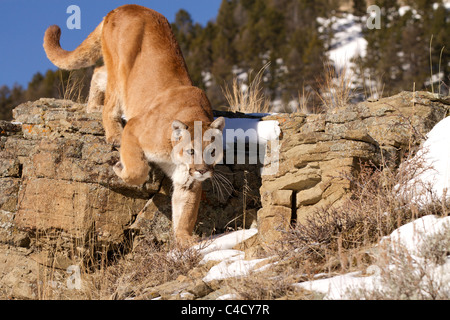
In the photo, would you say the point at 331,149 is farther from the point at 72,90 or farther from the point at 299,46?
the point at 299,46

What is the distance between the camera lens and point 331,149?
207 inches

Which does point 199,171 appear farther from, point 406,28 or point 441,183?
point 406,28

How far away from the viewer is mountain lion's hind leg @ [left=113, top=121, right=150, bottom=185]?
17.2ft

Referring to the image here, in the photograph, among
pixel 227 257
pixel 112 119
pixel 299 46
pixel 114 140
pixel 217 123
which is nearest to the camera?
pixel 227 257

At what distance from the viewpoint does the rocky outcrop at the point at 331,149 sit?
507cm

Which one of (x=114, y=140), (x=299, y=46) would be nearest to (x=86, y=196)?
(x=114, y=140)

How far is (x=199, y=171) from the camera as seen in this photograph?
5.14m

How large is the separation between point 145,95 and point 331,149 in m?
2.20

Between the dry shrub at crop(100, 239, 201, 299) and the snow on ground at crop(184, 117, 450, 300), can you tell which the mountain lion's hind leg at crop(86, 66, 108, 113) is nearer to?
the dry shrub at crop(100, 239, 201, 299)

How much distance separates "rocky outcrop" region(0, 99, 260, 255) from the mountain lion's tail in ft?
2.85

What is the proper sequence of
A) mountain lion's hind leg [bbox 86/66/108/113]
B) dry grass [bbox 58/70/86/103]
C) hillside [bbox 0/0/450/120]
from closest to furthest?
1. mountain lion's hind leg [bbox 86/66/108/113]
2. dry grass [bbox 58/70/86/103]
3. hillside [bbox 0/0/450/120]

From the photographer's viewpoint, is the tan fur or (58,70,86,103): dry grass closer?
the tan fur

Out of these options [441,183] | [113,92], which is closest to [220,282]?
[441,183]
